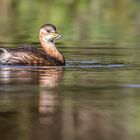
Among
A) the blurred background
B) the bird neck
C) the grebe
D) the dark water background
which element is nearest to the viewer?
the dark water background

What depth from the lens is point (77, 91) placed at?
13945 mm

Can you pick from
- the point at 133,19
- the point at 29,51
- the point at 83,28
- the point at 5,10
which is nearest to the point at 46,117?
the point at 29,51

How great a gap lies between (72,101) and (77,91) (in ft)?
2.98

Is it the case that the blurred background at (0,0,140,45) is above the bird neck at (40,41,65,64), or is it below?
below

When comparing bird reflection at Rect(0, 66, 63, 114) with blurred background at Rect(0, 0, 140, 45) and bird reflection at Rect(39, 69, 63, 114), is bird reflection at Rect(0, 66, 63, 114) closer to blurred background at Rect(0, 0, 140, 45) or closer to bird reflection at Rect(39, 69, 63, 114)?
bird reflection at Rect(39, 69, 63, 114)

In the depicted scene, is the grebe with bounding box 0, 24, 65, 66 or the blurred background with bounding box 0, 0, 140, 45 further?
the blurred background with bounding box 0, 0, 140, 45

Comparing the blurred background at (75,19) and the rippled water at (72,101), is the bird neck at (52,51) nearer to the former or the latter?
the rippled water at (72,101)

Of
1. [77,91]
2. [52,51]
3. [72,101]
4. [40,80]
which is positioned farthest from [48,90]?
[52,51]

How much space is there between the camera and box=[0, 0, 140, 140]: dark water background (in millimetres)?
10984

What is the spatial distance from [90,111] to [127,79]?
10.7 ft

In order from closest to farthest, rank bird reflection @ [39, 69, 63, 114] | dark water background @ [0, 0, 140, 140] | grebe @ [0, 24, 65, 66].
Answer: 1. dark water background @ [0, 0, 140, 140]
2. bird reflection @ [39, 69, 63, 114]
3. grebe @ [0, 24, 65, 66]

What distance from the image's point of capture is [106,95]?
13.5 metres

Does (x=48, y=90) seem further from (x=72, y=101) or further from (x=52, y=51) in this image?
(x=52, y=51)

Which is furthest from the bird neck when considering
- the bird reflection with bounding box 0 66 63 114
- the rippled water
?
the bird reflection with bounding box 0 66 63 114
